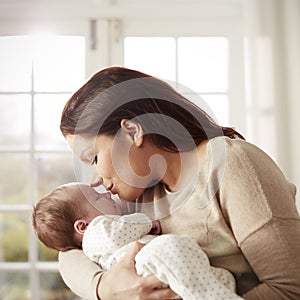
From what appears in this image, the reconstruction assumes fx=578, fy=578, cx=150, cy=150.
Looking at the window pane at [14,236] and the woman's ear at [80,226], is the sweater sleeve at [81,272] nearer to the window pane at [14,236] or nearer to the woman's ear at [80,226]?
the woman's ear at [80,226]

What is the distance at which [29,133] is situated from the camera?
2.71 metres

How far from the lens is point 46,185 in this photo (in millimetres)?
2713

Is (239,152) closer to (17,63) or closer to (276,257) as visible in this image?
(276,257)

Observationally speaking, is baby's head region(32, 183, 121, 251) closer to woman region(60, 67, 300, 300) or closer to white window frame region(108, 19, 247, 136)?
woman region(60, 67, 300, 300)

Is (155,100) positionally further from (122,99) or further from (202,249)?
(202,249)

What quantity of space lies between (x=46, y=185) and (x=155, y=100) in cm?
139

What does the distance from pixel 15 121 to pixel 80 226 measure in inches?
48.1

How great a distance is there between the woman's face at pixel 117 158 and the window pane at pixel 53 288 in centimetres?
133

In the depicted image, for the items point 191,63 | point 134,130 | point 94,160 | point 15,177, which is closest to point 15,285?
point 15,177

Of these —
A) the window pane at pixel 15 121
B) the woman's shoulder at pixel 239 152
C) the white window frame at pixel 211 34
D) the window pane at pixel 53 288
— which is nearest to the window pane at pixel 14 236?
the window pane at pixel 53 288

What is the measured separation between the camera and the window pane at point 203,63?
106 inches

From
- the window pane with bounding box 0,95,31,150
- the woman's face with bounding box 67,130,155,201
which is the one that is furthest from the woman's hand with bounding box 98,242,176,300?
the window pane with bounding box 0,95,31,150

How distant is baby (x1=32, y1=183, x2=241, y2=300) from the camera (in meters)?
1.18

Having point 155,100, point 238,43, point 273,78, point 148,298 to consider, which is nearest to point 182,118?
point 155,100
